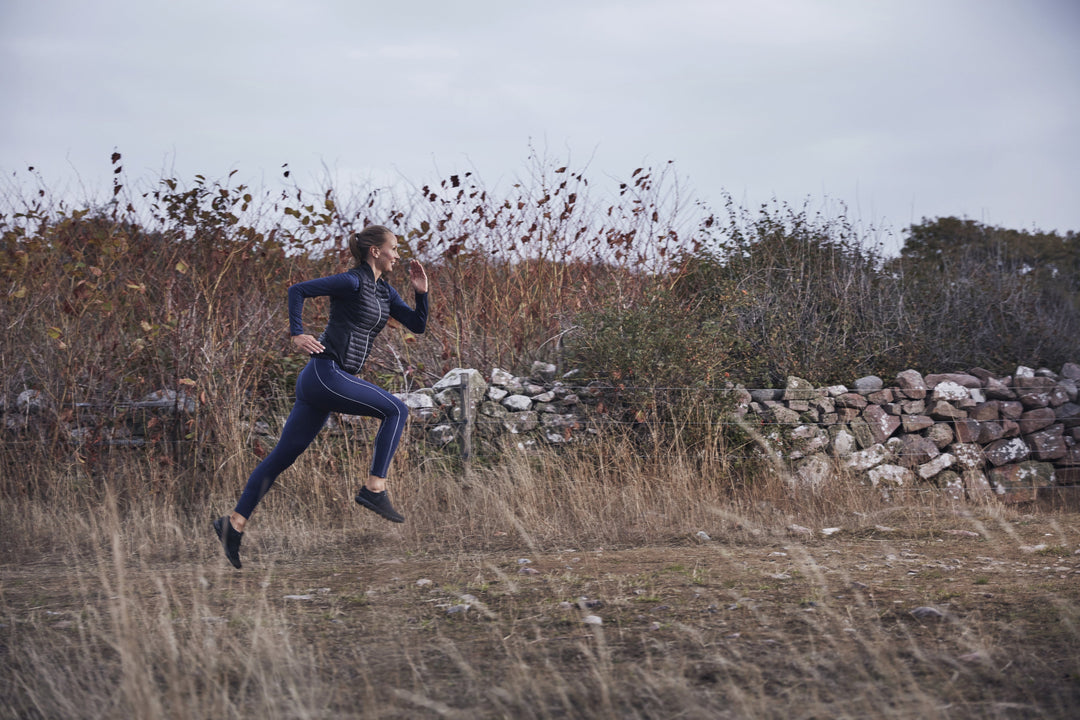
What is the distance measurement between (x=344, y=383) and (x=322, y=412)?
0.24m

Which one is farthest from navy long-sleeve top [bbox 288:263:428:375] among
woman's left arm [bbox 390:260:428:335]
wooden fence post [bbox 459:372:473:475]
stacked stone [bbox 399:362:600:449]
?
stacked stone [bbox 399:362:600:449]

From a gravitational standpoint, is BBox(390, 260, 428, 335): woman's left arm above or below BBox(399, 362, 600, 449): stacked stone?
above

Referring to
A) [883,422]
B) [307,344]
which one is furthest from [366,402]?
[883,422]

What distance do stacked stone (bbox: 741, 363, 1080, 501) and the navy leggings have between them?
3.85 m

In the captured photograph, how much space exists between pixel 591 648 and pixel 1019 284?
29.5 feet

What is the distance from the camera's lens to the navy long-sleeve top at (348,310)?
474 centimetres

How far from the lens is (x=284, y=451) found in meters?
4.89

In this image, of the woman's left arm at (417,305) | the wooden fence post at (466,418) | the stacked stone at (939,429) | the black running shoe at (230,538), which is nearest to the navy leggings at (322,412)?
the black running shoe at (230,538)

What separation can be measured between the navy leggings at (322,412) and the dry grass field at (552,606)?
1.92 ft

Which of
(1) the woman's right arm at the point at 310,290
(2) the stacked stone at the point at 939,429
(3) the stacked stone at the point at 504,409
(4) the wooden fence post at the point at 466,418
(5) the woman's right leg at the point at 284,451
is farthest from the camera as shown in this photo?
(2) the stacked stone at the point at 939,429

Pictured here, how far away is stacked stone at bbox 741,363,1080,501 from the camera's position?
7.75m

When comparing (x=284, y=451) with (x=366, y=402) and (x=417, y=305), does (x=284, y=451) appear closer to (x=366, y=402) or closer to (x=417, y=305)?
(x=366, y=402)

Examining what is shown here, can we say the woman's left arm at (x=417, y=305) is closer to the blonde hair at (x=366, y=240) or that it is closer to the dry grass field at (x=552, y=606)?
the blonde hair at (x=366, y=240)

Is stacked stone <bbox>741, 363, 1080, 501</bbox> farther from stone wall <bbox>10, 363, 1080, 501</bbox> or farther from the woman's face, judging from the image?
the woman's face
